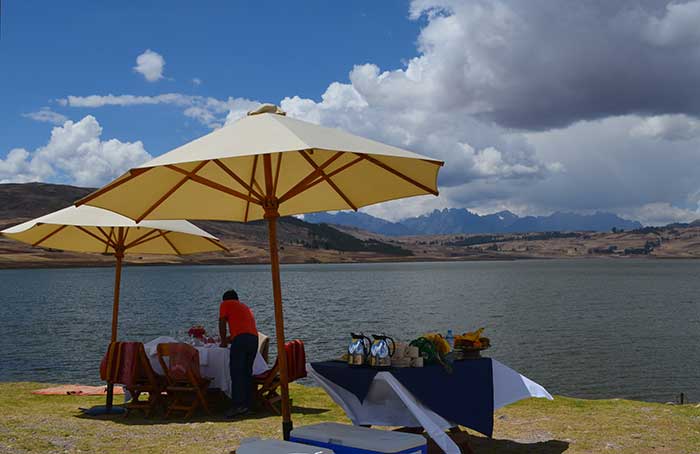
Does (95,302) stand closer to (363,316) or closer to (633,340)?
(363,316)

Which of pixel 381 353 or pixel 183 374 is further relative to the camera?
pixel 183 374

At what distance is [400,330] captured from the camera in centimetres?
4941

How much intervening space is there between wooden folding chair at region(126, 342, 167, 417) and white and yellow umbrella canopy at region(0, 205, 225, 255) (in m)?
2.25

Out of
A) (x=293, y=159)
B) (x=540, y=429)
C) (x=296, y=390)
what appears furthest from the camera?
(x=296, y=390)

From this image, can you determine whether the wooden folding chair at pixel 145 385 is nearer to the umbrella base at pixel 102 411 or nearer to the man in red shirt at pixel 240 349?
the umbrella base at pixel 102 411

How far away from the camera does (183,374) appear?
12.6 metres

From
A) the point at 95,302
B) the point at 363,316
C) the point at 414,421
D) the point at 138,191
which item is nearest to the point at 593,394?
the point at 414,421

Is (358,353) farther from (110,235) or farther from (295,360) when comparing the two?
(110,235)

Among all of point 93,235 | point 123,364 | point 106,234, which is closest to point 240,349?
point 123,364

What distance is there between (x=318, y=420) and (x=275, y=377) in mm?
1327

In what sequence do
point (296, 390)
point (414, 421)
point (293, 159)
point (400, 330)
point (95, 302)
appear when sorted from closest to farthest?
point (414, 421) → point (293, 159) → point (296, 390) → point (400, 330) → point (95, 302)

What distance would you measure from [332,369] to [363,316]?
50.2m

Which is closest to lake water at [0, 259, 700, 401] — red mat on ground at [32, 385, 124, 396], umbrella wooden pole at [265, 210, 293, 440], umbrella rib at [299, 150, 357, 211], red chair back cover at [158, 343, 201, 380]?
red chair back cover at [158, 343, 201, 380]

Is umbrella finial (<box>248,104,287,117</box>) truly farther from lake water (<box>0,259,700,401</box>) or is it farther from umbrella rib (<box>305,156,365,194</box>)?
lake water (<box>0,259,700,401</box>)
